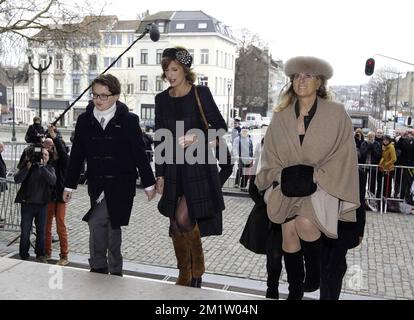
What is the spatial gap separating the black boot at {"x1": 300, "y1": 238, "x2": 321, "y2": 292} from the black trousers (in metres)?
0.09

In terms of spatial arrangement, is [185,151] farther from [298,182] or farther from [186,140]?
[298,182]

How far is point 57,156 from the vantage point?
7238 millimetres

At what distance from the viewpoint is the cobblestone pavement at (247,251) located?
6578 millimetres

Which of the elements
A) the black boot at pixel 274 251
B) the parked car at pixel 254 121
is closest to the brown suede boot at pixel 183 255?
the black boot at pixel 274 251

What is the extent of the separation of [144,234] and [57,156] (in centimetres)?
249

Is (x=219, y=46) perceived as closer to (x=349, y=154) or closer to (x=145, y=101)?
(x=145, y=101)

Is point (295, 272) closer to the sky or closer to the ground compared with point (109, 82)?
closer to the ground

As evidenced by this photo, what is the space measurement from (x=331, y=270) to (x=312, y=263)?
272 mm

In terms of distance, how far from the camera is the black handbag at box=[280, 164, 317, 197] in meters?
3.20

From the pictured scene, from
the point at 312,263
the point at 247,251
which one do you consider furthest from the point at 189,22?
the point at 312,263

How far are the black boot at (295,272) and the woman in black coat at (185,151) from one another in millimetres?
723

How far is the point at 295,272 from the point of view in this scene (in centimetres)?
347

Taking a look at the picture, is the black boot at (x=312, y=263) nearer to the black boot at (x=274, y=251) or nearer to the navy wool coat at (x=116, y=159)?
the black boot at (x=274, y=251)
